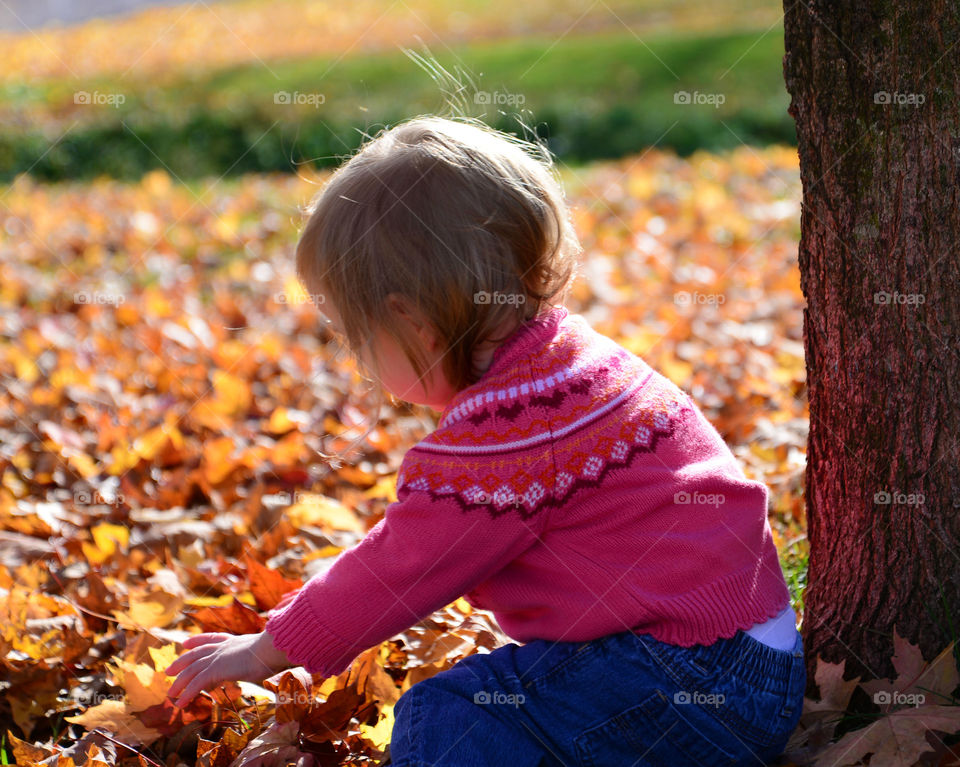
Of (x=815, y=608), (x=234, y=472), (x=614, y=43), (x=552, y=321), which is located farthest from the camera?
(x=614, y=43)

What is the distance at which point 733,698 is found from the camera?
1.49m

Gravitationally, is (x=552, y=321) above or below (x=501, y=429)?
above

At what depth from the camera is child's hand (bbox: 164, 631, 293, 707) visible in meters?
1.55

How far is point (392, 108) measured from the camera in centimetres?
1171

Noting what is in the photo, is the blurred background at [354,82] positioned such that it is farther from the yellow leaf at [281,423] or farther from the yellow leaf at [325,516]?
the yellow leaf at [325,516]

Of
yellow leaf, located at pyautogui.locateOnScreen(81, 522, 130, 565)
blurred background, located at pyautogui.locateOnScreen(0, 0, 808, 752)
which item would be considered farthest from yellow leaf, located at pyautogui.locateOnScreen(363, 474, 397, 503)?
yellow leaf, located at pyautogui.locateOnScreen(81, 522, 130, 565)

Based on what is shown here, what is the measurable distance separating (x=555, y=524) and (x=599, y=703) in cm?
28

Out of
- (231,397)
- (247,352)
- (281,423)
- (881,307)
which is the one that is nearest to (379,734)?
(881,307)

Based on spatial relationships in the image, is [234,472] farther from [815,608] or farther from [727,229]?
[727,229]

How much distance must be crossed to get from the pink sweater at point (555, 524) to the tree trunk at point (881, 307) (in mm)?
256

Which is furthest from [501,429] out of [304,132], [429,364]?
[304,132]

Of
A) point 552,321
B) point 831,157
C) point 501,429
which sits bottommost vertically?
point 501,429

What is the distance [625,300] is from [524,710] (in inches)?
110

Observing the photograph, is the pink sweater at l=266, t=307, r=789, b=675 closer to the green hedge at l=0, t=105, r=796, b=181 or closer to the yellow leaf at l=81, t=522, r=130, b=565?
the yellow leaf at l=81, t=522, r=130, b=565
